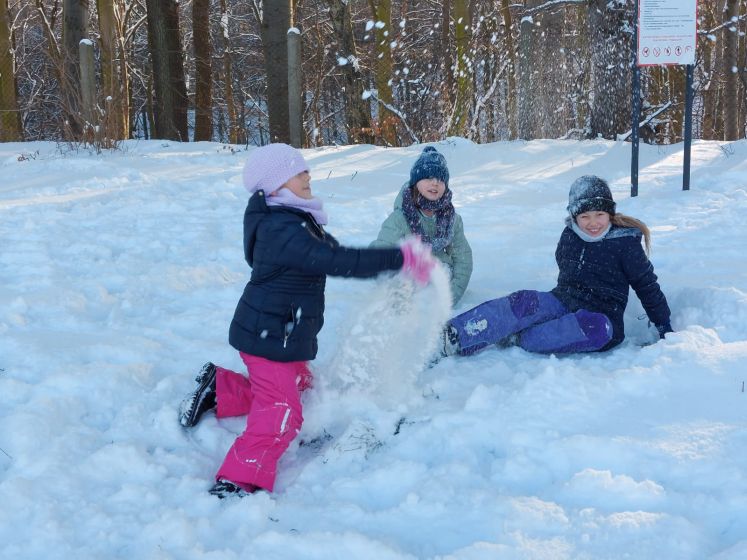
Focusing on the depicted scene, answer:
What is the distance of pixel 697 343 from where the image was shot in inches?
125

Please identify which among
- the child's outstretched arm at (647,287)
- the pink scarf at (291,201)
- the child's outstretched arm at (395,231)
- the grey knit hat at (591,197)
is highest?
the pink scarf at (291,201)

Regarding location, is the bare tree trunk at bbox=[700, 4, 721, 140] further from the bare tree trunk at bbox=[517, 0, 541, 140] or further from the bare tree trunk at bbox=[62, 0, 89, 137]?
the bare tree trunk at bbox=[62, 0, 89, 137]

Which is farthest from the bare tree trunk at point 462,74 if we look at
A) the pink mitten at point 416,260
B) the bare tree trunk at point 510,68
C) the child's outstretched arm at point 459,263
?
the pink mitten at point 416,260

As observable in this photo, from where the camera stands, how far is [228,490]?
2.46 m

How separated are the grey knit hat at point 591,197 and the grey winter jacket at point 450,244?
751 mm

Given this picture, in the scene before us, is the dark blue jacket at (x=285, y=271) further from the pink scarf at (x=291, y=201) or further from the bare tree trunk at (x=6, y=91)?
the bare tree trunk at (x=6, y=91)

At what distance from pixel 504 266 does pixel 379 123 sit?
812cm

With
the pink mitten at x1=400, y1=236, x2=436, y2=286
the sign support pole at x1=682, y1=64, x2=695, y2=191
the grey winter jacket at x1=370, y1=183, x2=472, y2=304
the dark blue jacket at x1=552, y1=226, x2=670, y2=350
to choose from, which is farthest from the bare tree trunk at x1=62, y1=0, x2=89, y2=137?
the pink mitten at x1=400, y1=236, x2=436, y2=286

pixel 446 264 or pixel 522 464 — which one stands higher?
pixel 446 264

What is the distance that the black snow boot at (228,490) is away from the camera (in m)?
2.43

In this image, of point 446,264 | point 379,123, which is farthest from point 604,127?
point 446,264

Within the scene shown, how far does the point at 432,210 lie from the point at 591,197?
0.90m

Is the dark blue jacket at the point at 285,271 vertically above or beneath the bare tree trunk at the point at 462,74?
beneath

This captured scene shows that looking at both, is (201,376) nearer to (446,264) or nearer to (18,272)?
(446,264)
